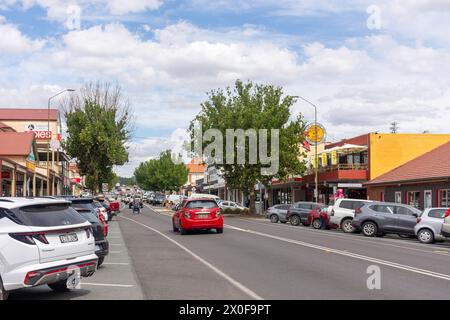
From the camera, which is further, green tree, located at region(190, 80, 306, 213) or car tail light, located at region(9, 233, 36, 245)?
green tree, located at region(190, 80, 306, 213)

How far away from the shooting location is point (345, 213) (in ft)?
101

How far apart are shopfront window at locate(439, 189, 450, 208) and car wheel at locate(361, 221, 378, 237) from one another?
367 inches

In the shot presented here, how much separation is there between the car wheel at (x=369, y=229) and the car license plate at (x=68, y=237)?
1974cm

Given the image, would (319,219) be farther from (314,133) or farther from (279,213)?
(314,133)

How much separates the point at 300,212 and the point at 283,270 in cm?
2404

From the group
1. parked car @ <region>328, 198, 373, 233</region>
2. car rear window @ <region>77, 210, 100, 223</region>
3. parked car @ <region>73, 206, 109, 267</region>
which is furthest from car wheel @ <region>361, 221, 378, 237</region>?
car rear window @ <region>77, 210, 100, 223</region>

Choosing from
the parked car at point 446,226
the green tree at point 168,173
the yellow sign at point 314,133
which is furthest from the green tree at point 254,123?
the green tree at point 168,173

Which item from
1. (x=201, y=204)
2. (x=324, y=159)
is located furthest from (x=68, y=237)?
(x=324, y=159)

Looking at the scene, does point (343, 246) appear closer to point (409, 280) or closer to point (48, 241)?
point (409, 280)

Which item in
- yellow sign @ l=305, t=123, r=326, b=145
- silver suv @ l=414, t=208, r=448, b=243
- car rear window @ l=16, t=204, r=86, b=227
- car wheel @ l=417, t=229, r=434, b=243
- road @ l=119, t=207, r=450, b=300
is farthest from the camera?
yellow sign @ l=305, t=123, r=326, b=145

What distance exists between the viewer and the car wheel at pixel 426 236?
2400cm

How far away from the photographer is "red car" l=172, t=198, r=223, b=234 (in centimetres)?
2545

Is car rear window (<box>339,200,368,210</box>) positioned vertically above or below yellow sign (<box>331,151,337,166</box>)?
below

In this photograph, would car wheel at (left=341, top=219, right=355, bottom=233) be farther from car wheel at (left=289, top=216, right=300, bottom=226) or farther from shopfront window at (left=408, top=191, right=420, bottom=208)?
shopfront window at (left=408, top=191, right=420, bottom=208)
